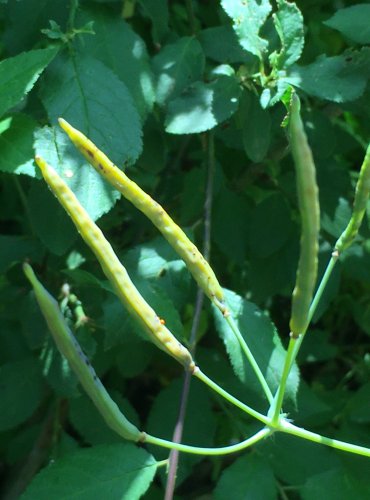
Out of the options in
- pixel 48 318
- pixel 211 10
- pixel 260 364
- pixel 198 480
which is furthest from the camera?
pixel 198 480

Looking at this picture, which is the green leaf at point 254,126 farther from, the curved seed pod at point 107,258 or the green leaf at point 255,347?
the curved seed pod at point 107,258

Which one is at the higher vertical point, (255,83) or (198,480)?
(255,83)

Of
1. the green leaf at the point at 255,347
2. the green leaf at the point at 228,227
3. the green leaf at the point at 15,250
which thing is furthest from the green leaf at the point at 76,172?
the green leaf at the point at 228,227

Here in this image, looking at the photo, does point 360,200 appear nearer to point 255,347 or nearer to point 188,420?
point 255,347

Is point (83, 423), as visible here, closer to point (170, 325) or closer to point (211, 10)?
point (170, 325)

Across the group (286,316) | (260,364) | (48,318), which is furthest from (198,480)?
(48,318)

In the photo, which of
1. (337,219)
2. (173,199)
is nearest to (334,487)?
(337,219)

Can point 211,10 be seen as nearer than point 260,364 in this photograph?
No
